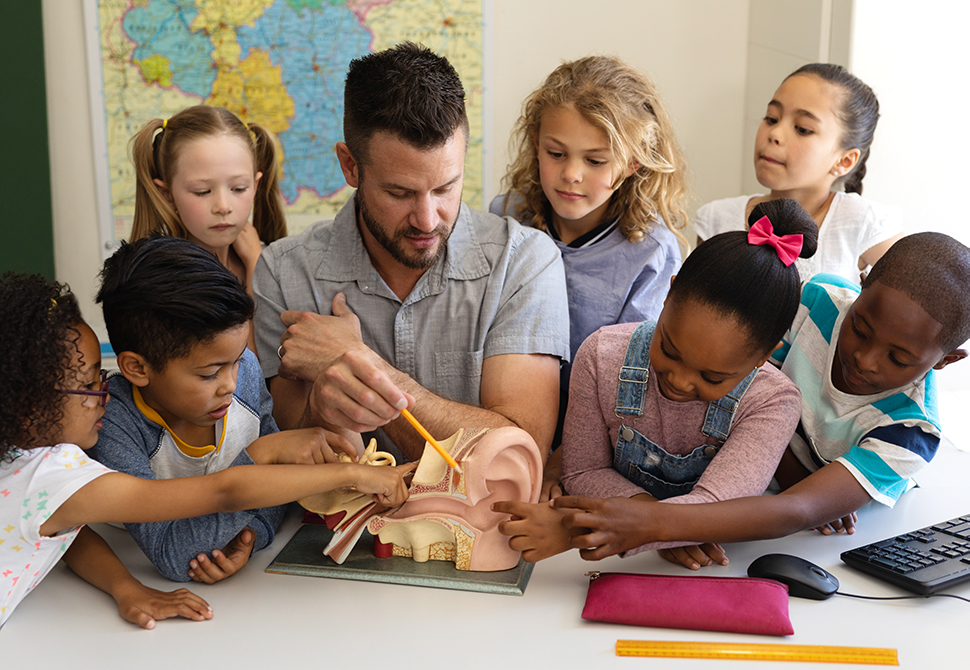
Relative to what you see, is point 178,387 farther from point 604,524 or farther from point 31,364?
point 604,524

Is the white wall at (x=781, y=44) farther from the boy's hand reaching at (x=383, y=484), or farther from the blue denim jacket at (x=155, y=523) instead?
the blue denim jacket at (x=155, y=523)

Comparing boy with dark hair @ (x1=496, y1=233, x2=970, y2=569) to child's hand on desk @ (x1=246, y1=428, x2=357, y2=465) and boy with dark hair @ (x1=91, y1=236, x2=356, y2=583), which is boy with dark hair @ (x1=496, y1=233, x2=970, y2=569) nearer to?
child's hand on desk @ (x1=246, y1=428, x2=357, y2=465)

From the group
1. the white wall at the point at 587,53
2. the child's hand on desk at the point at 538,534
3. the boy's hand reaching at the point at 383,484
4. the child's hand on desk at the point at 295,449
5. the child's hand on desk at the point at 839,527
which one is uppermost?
the white wall at the point at 587,53

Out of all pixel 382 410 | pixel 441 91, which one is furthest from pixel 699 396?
pixel 441 91

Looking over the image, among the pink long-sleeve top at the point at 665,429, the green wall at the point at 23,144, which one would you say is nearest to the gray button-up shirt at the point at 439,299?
the pink long-sleeve top at the point at 665,429

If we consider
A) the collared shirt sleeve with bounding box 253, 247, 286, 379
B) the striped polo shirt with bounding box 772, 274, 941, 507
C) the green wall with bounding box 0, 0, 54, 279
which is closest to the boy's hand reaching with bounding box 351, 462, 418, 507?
the collared shirt sleeve with bounding box 253, 247, 286, 379

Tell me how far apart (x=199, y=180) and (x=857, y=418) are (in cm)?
163

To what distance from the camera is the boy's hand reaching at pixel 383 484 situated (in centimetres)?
120

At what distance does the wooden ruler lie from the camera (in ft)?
3.27

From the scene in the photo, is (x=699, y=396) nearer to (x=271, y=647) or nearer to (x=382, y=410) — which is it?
(x=382, y=410)

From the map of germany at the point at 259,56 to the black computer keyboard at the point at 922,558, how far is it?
2135 millimetres

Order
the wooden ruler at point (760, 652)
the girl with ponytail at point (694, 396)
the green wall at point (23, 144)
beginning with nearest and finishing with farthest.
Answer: the wooden ruler at point (760, 652) < the girl with ponytail at point (694, 396) < the green wall at point (23, 144)

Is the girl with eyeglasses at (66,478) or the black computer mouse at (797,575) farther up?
the girl with eyeglasses at (66,478)

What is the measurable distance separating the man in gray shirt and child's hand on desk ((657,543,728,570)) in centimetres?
35
